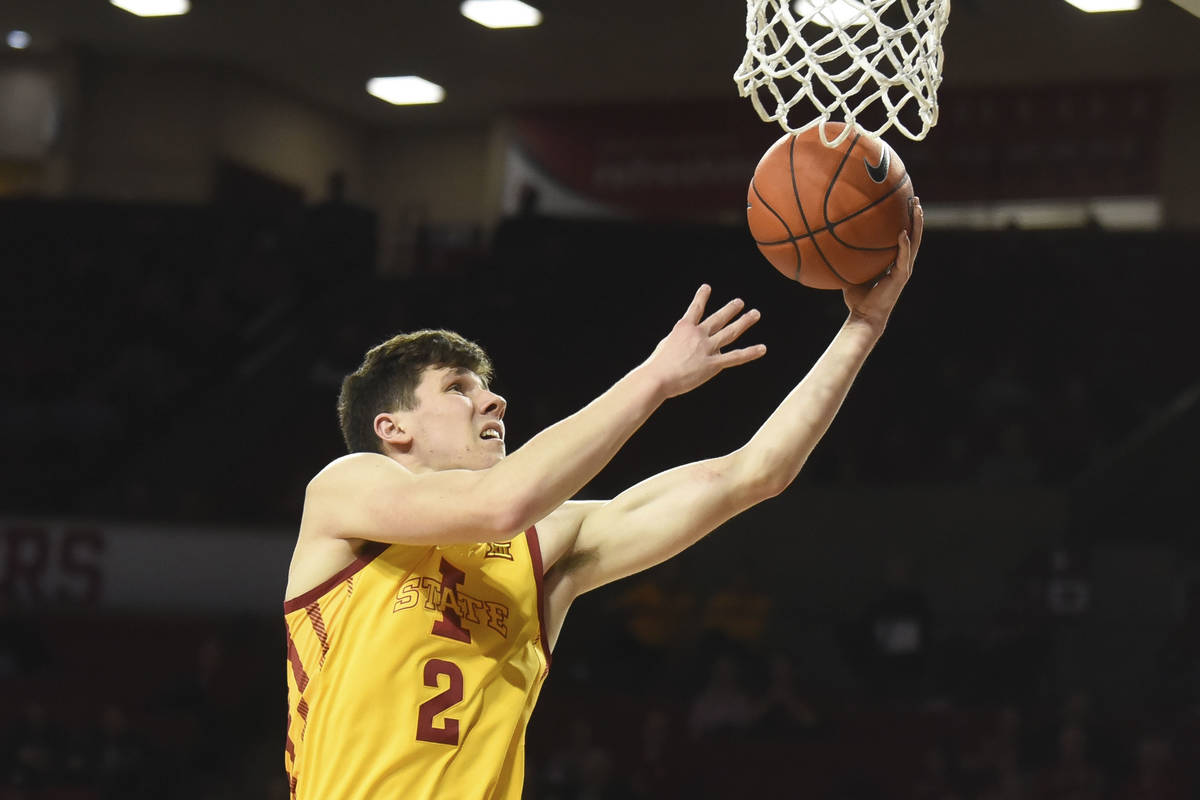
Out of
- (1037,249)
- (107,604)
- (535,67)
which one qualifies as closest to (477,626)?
(107,604)

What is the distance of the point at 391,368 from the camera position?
9.07 ft

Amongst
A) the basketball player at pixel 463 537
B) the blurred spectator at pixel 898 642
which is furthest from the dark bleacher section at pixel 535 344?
the basketball player at pixel 463 537

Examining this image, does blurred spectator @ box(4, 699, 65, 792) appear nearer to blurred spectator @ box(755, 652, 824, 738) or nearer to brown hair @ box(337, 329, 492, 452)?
blurred spectator @ box(755, 652, 824, 738)

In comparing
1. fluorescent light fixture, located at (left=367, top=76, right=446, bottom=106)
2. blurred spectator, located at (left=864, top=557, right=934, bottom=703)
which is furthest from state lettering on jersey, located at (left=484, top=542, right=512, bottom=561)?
fluorescent light fixture, located at (left=367, top=76, right=446, bottom=106)

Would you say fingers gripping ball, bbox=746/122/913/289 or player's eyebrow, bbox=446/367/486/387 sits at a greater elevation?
fingers gripping ball, bbox=746/122/913/289

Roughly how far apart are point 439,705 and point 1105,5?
32.6 feet

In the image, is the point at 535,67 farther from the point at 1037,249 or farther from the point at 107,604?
the point at 107,604

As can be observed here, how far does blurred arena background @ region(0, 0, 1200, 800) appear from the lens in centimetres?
884

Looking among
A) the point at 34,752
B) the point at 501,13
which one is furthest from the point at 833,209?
the point at 501,13

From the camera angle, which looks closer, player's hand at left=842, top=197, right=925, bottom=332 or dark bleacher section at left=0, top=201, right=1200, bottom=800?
player's hand at left=842, top=197, right=925, bottom=332

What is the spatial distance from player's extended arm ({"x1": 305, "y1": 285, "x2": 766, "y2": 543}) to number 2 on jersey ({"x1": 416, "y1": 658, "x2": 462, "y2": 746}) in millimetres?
251

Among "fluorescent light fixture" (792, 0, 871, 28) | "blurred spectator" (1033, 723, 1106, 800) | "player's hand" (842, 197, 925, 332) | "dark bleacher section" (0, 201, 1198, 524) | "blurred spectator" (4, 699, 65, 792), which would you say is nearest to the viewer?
"player's hand" (842, 197, 925, 332)

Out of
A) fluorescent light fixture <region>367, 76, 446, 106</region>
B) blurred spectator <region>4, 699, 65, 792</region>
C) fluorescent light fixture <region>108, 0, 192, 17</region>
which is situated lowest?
blurred spectator <region>4, 699, 65, 792</region>

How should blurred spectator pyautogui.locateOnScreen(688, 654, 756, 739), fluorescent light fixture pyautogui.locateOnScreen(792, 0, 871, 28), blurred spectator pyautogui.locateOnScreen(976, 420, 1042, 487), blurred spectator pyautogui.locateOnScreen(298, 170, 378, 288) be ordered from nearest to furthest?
1. fluorescent light fixture pyautogui.locateOnScreen(792, 0, 871, 28)
2. blurred spectator pyautogui.locateOnScreen(688, 654, 756, 739)
3. blurred spectator pyautogui.locateOnScreen(976, 420, 1042, 487)
4. blurred spectator pyautogui.locateOnScreen(298, 170, 378, 288)
